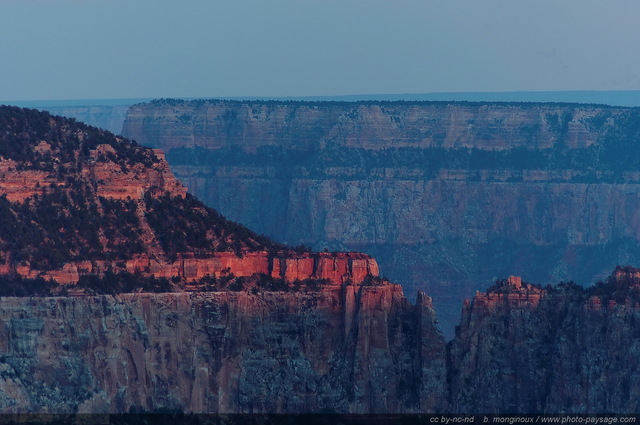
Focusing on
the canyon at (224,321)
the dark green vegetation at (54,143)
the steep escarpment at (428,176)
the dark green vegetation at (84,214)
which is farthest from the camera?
the steep escarpment at (428,176)

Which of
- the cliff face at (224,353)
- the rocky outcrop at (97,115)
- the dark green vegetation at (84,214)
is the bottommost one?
the cliff face at (224,353)

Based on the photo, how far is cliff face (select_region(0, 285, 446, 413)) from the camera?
86.4 m

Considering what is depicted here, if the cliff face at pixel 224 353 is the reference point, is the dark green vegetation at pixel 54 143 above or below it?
above

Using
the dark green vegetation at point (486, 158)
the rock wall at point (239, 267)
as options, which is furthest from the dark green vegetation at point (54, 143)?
the dark green vegetation at point (486, 158)

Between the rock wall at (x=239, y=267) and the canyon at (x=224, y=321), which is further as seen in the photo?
the rock wall at (x=239, y=267)

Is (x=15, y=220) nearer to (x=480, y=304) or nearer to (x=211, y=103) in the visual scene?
(x=480, y=304)

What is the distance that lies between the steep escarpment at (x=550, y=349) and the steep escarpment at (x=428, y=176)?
50.4 meters

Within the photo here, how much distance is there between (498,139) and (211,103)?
17.4 m

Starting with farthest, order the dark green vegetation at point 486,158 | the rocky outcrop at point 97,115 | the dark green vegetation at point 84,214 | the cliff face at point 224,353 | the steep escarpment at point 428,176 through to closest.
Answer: the rocky outcrop at point 97,115, the dark green vegetation at point 486,158, the steep escarpment at point 428,176, the dark green vegetation at point 84,214, the cliff face at point 224,353

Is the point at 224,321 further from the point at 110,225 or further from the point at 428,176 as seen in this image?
the point at 428,176

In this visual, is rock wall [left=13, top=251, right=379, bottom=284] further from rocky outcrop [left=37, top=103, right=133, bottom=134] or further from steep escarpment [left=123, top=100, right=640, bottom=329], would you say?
rocky outcrop [left=37, top=103, right=133, bottom=134]

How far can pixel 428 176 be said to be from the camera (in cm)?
14762

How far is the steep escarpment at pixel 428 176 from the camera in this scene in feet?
478

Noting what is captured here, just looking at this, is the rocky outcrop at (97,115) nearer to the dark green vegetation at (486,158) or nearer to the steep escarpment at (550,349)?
the dark green vegetation at (486,158)
